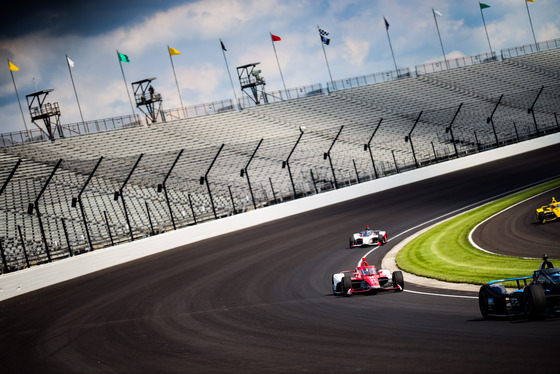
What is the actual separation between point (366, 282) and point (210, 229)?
1769 cm

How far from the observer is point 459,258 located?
1573cm

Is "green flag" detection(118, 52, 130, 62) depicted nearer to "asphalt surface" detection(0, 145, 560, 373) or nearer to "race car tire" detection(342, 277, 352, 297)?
"asphalt surface" detection(0, 145, 560, 373)

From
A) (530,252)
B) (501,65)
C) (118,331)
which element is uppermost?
(501,65)

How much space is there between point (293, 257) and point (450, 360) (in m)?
13.2

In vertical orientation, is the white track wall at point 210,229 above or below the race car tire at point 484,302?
above

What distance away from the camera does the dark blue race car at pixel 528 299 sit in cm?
841

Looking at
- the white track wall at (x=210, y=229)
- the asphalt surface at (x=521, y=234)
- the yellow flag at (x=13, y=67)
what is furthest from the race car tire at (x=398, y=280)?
the yellow flag at (x=13, y=67)

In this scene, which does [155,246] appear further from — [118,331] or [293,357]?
[293,357]

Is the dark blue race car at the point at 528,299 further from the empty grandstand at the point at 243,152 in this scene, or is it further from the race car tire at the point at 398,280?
the empty grandstand at the point at 243,152

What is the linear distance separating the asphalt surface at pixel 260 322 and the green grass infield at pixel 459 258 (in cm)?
101

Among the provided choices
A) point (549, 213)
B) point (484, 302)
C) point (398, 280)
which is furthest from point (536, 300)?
point (549, 213)

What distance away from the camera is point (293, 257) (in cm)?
2028

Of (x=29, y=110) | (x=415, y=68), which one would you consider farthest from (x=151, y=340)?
(x=415, y=68)

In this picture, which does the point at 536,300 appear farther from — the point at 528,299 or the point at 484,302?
the point at 484,302
